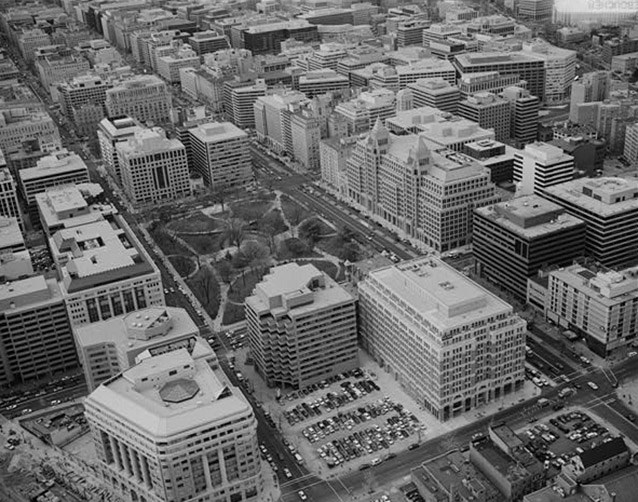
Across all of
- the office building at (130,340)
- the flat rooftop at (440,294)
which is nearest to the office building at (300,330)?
the flat rooftop at (440,294)

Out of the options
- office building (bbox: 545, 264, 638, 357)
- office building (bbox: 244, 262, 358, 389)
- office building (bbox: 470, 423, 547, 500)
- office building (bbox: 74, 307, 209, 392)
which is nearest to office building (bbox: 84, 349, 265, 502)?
office building (bbox: 74, 307, 209, 392)

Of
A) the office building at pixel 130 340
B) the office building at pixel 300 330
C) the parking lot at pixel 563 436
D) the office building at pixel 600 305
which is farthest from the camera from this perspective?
the office building at pixel 600 305

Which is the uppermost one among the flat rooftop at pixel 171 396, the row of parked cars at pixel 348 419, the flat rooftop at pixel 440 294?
the flat rooftop at pixel 440 294

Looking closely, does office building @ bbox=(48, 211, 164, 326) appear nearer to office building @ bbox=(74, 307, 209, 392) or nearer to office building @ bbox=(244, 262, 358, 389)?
office building @ bbox=(74, 307, 209, 392)

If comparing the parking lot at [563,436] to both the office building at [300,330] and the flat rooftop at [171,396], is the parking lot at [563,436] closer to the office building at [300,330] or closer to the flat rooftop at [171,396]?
the office building at [300,330]

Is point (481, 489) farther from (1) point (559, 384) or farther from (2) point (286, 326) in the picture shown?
(2) point (286, 326)
